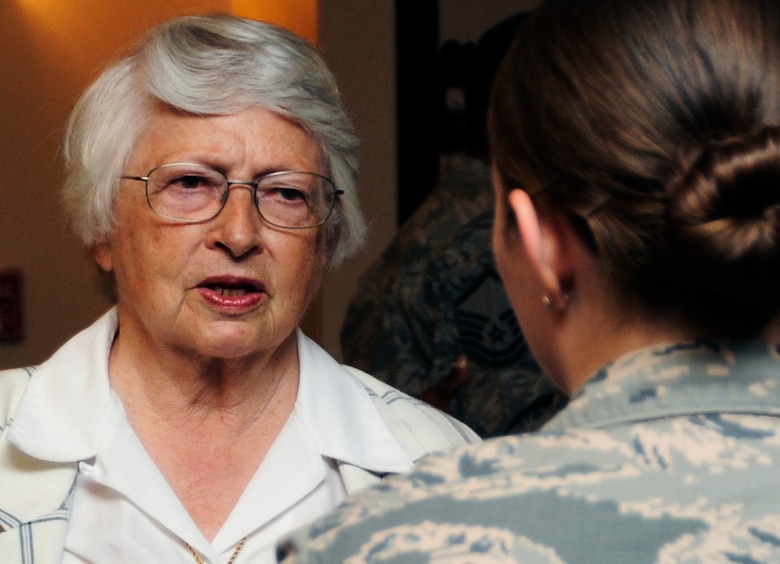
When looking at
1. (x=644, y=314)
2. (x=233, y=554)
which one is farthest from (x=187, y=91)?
(x=644, y=314)

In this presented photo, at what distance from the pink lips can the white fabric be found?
8.2 inches

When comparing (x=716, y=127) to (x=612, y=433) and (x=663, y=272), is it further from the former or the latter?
(x=612, y=433)

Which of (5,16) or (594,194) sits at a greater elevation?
(5,16)

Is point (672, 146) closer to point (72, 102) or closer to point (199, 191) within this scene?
point (199, 191)

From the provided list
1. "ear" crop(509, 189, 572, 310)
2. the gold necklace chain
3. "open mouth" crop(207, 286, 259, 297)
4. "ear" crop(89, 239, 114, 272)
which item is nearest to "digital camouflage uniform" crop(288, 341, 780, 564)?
"ear" crop(509, 189, 572, 310)

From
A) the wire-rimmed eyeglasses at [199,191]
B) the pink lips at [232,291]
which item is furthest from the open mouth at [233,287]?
the wire-rimmed eyeglasses at [199,191]

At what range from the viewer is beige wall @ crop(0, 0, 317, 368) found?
3555mm

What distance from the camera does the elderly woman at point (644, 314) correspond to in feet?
3.03

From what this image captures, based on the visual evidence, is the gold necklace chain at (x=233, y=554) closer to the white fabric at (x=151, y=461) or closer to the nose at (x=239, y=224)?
the white fabric at (x=151, y=461)

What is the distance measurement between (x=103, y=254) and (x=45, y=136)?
5.46 feet

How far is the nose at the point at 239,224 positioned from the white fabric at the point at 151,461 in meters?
0.28

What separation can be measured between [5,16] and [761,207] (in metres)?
3.05

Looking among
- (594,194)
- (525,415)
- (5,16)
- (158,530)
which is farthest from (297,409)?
(5,16)

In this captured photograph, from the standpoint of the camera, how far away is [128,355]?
201cm
